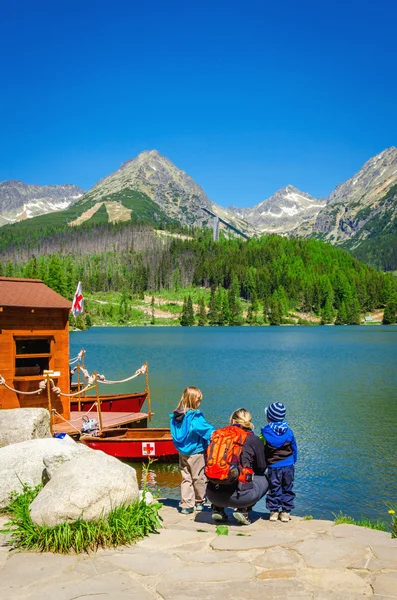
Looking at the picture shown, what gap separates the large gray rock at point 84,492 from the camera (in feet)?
26.3

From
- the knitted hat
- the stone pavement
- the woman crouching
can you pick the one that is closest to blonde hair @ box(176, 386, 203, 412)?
the woman crouching

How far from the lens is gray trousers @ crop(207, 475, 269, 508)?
9.45m

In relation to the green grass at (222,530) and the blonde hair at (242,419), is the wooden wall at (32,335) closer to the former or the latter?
the blonde hair at (242,419)

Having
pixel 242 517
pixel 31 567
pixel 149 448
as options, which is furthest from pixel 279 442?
pixel 149 448

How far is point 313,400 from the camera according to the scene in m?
38.5

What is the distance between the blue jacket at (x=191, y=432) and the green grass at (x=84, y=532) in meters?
2.04

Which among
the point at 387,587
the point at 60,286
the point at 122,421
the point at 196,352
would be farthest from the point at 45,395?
the point at 60,286

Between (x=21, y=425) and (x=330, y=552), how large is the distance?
27.7 feet

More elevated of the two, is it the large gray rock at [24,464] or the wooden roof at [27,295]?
the wooden roof at [27,295]

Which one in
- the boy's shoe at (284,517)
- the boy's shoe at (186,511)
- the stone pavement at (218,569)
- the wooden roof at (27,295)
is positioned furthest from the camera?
the wooden roof at (27,295)

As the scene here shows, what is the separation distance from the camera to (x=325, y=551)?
772 centimetres

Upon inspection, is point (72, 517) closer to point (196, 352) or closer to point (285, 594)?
point (285, 594)

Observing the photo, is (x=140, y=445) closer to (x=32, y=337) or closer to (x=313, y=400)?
(x=32, y=337)

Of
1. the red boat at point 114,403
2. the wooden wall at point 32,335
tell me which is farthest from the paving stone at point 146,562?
the red boat at point 114,403
